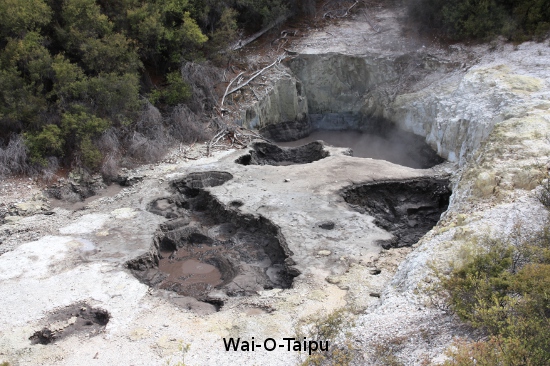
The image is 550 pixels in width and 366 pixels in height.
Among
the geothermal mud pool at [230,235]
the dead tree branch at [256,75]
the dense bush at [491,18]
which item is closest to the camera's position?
the geothermal mud pool at [230,235]

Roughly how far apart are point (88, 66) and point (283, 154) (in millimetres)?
7662

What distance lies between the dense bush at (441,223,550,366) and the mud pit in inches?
156

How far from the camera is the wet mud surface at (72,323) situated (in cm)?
826

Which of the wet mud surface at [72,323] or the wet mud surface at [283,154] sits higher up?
the wet mud surface at [72,323]

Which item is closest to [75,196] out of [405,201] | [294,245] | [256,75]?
[294,245]

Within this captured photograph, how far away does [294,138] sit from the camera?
73.5ft

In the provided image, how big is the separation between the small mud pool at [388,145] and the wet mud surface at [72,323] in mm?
12340

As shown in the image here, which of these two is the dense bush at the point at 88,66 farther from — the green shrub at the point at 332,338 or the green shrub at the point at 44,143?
the green shrub at the point at 332,338

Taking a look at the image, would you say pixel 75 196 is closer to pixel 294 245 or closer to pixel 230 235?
pixel 230 235

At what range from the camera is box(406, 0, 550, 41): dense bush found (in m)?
18.8

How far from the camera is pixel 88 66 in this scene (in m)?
17.3

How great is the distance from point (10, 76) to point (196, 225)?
807cm

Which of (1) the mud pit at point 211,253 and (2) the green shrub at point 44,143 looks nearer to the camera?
(1) the mud pit at point 211,253

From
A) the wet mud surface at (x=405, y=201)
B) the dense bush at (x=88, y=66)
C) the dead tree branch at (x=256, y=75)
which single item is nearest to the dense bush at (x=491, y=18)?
the dead tree branch at (x=256, y=75)
